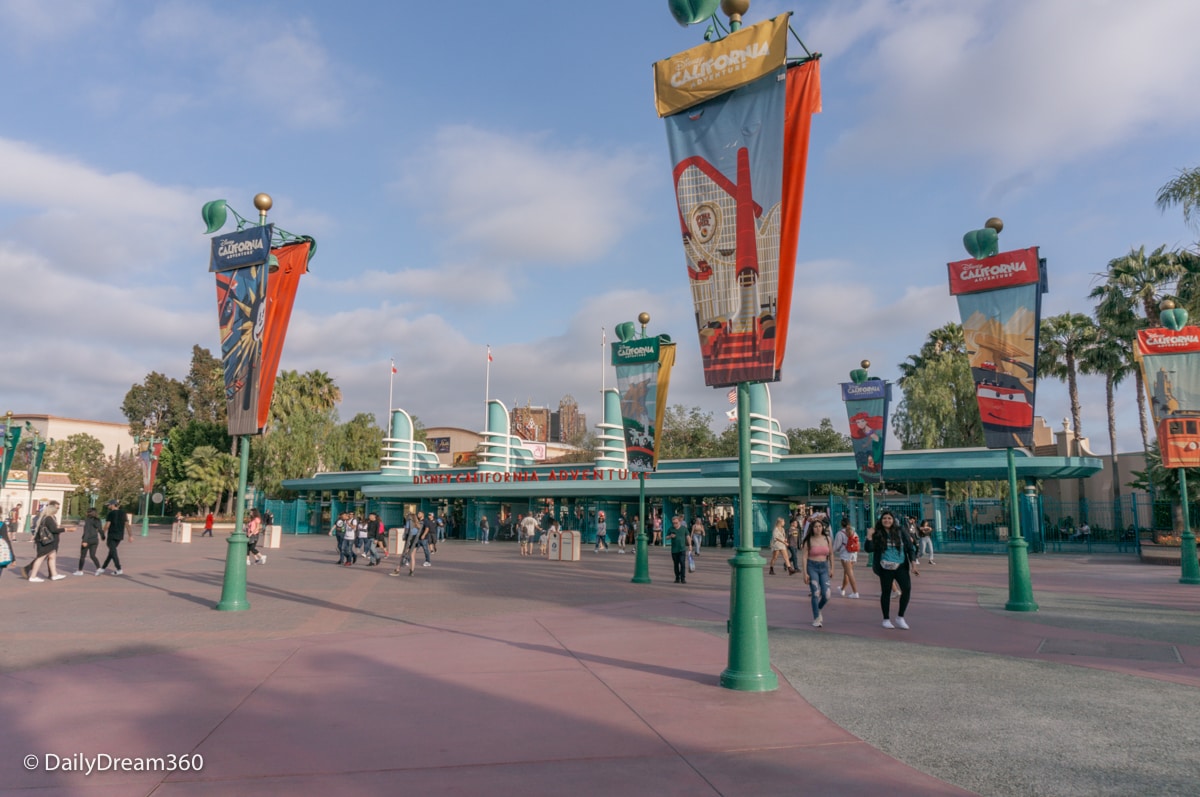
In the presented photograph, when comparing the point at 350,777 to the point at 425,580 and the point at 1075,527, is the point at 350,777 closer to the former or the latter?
the point at 425,580

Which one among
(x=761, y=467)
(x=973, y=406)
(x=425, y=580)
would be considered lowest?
(x=425, y=580)

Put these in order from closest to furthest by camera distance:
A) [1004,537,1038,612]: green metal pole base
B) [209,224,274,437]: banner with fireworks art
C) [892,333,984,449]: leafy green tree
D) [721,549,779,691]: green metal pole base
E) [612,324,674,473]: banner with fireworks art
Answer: [721,549,779,691]: green metal pole base
[1004,537,1038,612]: green metal pole base
[209,224,274,437]: banner with fireworks art
[612,324,674,473]: banner with fireworks art
[892,333,984,449]: leafy green tree

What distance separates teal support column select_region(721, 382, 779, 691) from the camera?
7348 mm

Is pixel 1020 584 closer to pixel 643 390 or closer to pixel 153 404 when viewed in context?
pixel 643 390

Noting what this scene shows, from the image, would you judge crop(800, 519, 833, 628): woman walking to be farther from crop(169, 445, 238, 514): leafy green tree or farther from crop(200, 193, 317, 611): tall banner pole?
crop(169, 445, 238, 514): leafy green tree

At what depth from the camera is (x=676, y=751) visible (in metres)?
5.49

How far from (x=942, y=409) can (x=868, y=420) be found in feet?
72.6

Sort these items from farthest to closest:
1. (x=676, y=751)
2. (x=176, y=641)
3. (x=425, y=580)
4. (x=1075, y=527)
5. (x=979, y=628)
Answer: (x=1075, y=527) < (x=425, y=580) < (x=979, y=628) < (x=176, y=641) < (x=676, y=751)

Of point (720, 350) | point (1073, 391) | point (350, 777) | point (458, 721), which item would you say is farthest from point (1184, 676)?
point (1073, 391)

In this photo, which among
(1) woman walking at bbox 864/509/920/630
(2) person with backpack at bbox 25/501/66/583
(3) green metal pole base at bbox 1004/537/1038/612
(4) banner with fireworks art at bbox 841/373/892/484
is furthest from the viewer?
(4) banner with fireworks art at bbox 841/373/892/484

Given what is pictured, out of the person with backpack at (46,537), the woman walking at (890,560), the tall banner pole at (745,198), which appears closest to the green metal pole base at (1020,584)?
the woman walking at (890,560)

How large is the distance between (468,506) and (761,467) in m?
18.6

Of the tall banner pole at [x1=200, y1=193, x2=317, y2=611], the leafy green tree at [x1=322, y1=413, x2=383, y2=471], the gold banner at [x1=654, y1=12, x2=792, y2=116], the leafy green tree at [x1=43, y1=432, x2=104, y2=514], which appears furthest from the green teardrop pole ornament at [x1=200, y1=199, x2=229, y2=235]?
the leafy green tree at [x1=43, y1=432, x2=104, y2=514]

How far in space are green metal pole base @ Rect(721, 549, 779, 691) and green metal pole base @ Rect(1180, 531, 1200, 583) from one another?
52.5ft
